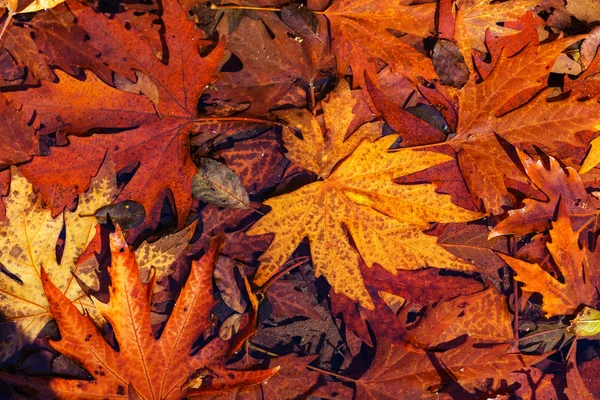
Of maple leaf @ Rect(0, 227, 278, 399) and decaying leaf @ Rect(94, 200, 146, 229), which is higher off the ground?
decaying leaf @ Rect(94, 200, 146, 229)

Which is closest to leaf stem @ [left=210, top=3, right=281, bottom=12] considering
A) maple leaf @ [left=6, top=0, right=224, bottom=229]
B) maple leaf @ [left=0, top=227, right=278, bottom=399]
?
maple leaf @ [left=6, top=0, right=224, bottom=229]

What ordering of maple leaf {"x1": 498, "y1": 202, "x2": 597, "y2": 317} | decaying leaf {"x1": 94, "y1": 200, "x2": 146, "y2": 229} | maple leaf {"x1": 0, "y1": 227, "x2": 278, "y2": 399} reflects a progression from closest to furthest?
maple leaf {"x1": 0, "y1": 227, "x2": 278, "y2": 399} → decaying leaf {"x1": 94, "y1": 200, "x2": 146, "y2": 229} → maple leaf {"x1": 498, "y1": 202, "x2": 597, "y2": 317}

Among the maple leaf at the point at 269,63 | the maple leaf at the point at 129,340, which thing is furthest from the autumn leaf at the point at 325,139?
the maple leaf at the point at 129,340

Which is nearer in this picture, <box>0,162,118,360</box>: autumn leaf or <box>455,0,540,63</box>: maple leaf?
<box>0,162,118,360</box>: autumn leaf

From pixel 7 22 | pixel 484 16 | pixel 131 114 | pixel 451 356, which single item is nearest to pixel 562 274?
pixel 451 356

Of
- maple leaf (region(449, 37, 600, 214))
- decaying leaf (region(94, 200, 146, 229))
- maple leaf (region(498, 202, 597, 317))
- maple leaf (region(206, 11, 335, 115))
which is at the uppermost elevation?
maple leaf (region(206, 11, 335, 115))

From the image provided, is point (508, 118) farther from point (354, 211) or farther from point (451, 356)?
point (451, 356)

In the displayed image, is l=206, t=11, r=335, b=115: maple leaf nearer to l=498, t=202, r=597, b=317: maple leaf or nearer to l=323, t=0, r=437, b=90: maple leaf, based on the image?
l=323, t=0, r=437, b=90: maple leaf
